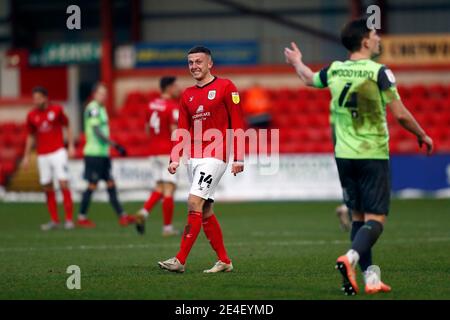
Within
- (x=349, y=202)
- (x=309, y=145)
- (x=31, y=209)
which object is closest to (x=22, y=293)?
(x=349, y=202)

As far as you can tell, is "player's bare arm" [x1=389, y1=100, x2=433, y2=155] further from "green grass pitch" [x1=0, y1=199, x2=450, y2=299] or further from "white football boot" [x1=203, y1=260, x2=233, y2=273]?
"white football boot" [x1=203, y1=260, x2=233, y2=273]

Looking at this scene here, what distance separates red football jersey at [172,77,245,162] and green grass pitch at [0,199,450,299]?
1.20 meters

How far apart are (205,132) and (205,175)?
42 centimetres

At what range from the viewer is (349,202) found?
8.94m

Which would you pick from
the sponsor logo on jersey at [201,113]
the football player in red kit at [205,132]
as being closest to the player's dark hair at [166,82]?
the football player in red kit at [205,132]

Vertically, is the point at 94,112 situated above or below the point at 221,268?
above

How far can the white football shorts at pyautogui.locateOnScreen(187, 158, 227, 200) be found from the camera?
10.4 meters

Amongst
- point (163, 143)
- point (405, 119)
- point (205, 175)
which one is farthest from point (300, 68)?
point (163, 143)

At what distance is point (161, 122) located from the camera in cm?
1631

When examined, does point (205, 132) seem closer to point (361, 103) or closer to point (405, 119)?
point (361, 103)

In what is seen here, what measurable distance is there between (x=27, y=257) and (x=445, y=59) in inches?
786

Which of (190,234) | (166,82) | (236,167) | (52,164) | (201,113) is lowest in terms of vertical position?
(190,234)

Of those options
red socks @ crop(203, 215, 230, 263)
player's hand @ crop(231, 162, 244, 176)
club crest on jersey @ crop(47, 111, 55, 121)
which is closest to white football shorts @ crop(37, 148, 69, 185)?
club crest on jersey @ crop(47, 111, 55, 121)

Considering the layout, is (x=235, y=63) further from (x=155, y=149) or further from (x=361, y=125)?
(x=361, y=125)
